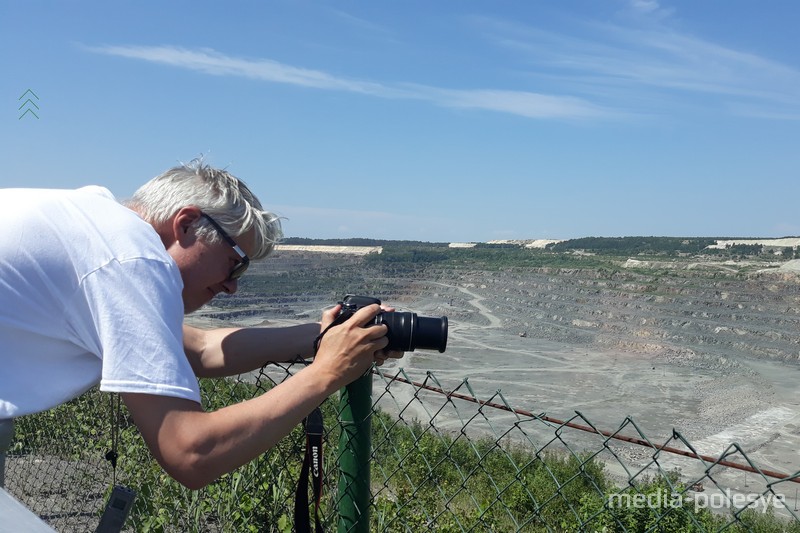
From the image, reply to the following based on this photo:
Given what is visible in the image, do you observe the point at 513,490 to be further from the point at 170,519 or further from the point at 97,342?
the point at 97,342

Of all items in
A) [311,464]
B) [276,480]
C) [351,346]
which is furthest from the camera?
[276,480]

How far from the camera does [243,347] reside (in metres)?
2.28

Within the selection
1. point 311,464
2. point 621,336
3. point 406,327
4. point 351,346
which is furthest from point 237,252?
point 621,336

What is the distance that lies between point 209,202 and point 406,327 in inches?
23.8

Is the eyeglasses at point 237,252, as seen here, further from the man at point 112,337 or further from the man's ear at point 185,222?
the man at point 112,337

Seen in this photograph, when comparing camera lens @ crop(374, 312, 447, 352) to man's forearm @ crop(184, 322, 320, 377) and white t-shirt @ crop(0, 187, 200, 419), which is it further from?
white t-shirt @ crop(0, 187, 200, 419)

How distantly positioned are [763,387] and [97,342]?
4481 cm

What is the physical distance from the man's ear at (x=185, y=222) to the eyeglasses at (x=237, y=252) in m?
0.02

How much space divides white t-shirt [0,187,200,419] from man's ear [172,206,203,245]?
20 cm

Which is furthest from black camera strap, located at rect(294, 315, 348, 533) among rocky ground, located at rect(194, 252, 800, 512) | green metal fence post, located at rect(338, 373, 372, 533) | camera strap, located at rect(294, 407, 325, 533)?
rocky ground, located at rect(194, 252, 800, 512)

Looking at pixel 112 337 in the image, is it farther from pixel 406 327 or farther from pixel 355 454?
pixel 355 454

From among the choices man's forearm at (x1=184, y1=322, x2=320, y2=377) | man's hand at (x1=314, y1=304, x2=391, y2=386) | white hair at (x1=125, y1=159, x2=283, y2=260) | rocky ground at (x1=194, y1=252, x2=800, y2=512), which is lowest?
rocky ground at (x1=194, y1=252, x2=800, y2=512)

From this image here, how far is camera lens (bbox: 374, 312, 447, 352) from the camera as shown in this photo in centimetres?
187

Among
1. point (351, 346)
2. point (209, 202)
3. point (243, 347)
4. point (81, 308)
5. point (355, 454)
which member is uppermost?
point (209, 202)
